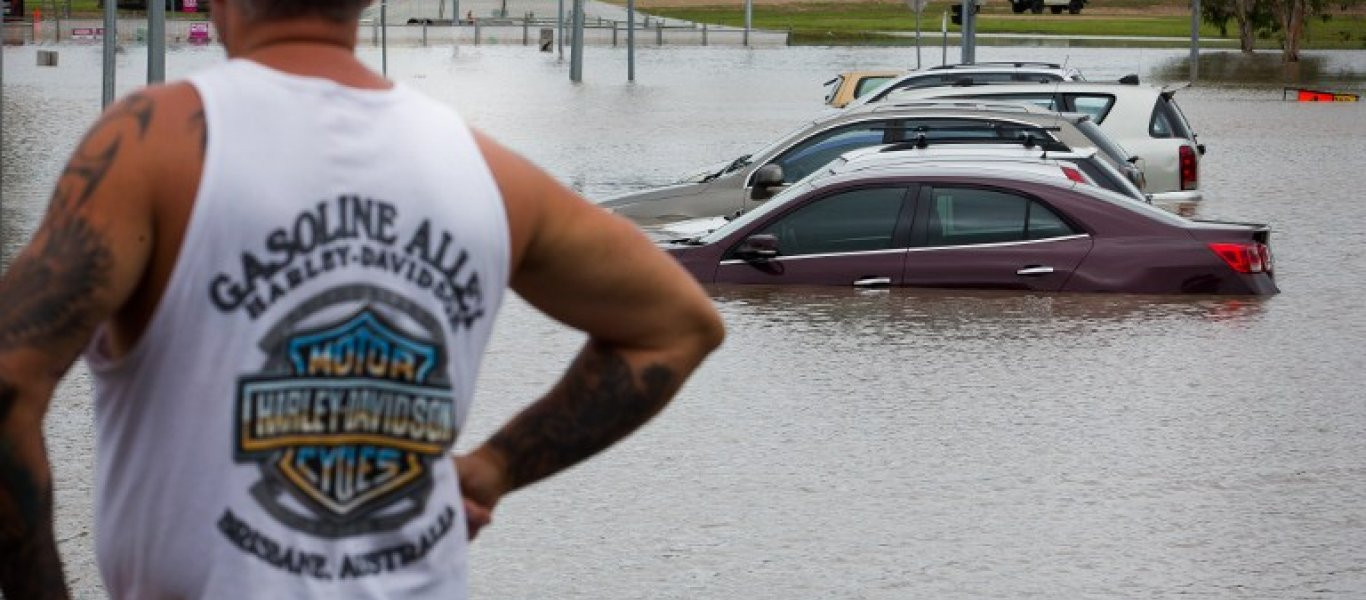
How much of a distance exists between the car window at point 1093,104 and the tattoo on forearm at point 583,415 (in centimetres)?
2317

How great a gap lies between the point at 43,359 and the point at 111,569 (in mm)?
341

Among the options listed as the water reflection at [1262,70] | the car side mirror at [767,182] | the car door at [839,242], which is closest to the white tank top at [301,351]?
the car door at [839,242]

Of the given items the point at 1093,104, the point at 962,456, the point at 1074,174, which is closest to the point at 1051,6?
the point at 1093,104

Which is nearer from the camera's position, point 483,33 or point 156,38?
point 156,38

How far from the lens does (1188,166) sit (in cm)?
2589

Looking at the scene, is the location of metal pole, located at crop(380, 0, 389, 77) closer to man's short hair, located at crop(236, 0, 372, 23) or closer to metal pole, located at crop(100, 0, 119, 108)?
metal pole, located at crop(100, 0, 119, 108)

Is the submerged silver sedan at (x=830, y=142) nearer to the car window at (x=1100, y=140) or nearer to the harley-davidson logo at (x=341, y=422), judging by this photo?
the car window at (x=1100, y=140)

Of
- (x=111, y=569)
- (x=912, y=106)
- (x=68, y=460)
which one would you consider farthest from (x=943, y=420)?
(x=912, y=106)

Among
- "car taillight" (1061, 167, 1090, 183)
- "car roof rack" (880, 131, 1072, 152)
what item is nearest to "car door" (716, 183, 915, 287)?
"car taillight" (1061, 167, 1090, 183)

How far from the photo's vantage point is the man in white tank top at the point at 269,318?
9.78ft

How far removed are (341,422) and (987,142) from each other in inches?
724

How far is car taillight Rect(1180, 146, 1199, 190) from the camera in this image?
84.8ft

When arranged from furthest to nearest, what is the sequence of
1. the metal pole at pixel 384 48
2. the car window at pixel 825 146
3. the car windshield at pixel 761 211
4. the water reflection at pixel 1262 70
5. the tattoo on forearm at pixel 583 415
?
the water reflection at pixel 1262 70 < the metal pole at pixel 384 48 < the car window at pixel 825 146 < the car windshield at pixel 761 211 < the tattoo on forearm at pixel 583 415

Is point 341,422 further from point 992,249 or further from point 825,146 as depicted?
point 825,146
